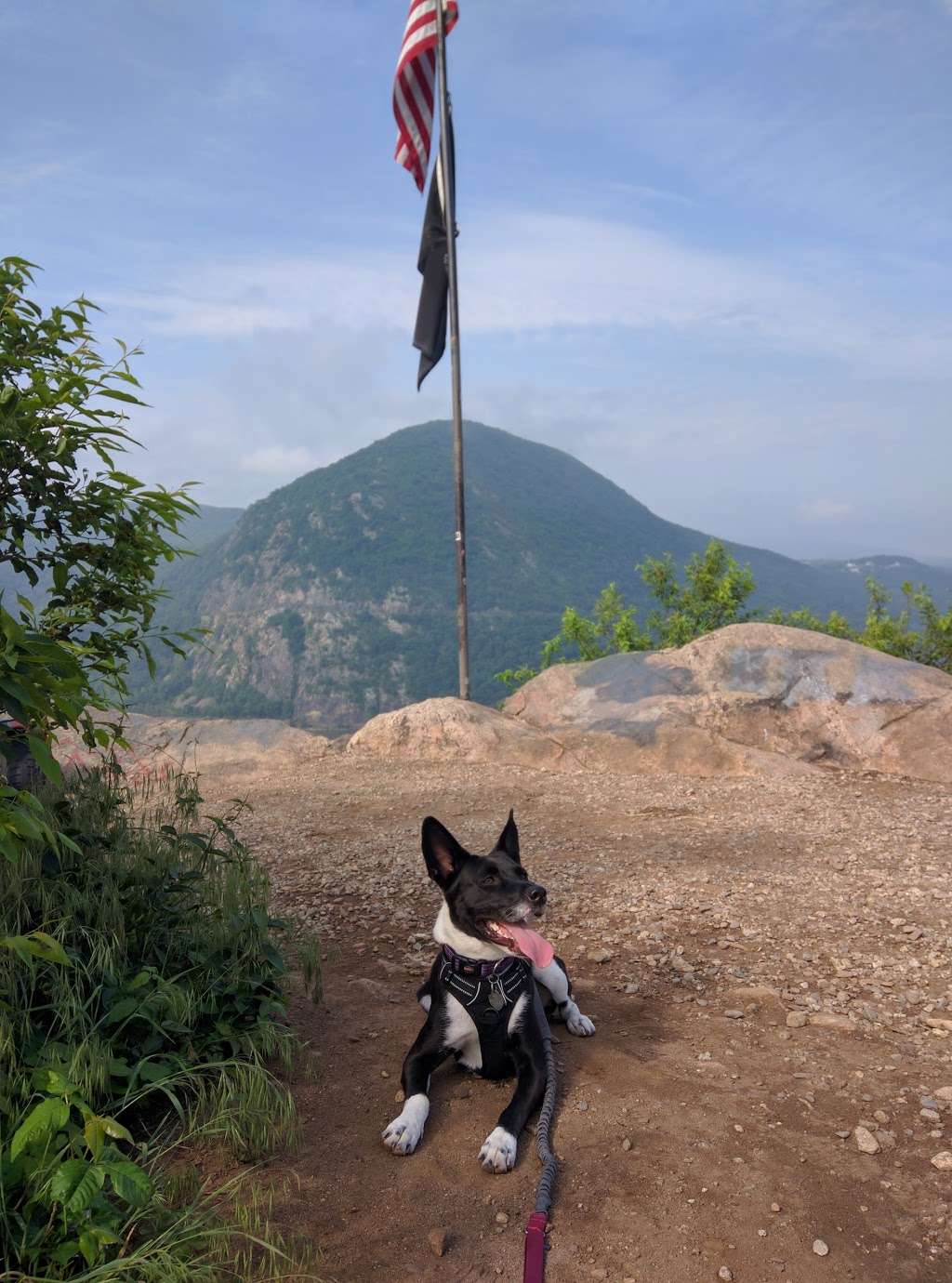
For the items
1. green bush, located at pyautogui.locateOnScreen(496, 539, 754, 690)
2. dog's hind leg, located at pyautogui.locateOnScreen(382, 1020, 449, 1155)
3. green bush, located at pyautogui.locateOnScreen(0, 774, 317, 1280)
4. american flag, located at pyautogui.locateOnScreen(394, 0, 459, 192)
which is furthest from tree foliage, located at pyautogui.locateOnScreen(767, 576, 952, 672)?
green bush, located at pyautogui.locateOnScreen(0, 774, 317, 1280)

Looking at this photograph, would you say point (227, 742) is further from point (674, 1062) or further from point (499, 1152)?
point (499, 1152)

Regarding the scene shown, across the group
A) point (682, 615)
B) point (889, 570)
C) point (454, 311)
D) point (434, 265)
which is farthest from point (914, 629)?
point (889, 570)

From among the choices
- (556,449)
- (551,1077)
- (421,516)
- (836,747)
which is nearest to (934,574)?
(556,449)

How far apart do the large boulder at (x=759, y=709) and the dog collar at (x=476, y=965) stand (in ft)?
22.0

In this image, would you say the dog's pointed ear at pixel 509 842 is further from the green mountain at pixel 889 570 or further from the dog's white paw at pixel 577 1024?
the green mountain at pixel 889 570

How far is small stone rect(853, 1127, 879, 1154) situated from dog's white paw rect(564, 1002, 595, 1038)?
118cm

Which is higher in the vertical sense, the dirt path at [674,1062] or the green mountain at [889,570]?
the green mountain at [889,570]

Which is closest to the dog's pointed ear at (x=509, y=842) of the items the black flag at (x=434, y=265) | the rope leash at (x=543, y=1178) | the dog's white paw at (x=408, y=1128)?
the rope leash at (x=543, y=1178)

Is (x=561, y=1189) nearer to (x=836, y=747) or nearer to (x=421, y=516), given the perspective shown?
(x=836, y=747)

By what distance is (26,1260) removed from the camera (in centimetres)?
247

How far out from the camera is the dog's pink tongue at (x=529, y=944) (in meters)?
3.43

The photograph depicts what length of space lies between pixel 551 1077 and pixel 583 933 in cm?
205

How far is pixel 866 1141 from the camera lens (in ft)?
10.7

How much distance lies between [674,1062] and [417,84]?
13.2 meters
